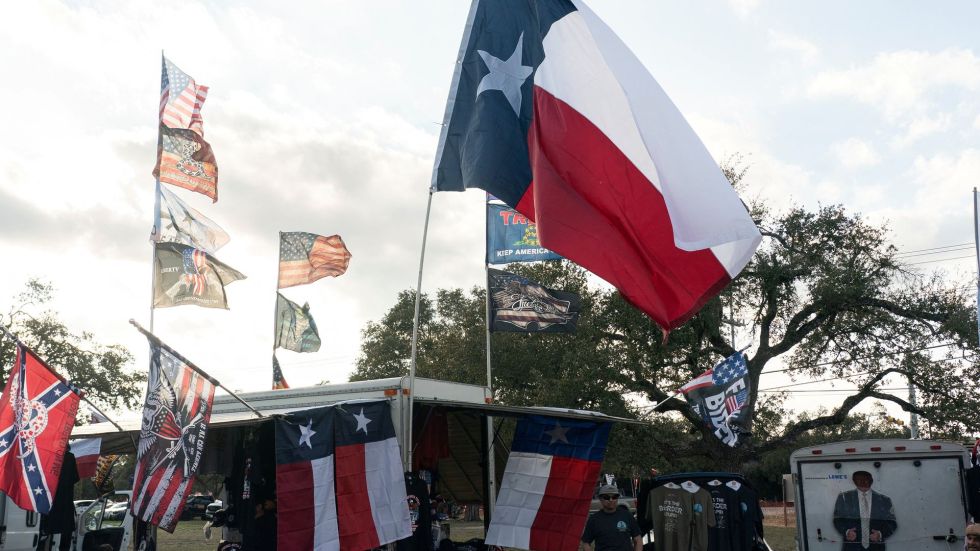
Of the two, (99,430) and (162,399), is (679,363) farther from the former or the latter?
(162,399)

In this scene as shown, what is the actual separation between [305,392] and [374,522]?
200 centimetres

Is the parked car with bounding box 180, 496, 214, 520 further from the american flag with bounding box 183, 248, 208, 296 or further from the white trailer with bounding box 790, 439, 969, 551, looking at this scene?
the white trailer with bounding box 790, 439, 969, 551

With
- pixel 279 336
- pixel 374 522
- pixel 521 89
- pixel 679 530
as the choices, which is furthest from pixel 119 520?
pixel 521 89

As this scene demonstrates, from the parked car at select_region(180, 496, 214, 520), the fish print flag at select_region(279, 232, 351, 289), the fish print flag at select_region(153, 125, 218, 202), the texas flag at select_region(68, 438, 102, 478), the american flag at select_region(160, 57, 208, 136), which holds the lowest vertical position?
the parked car at select_region(180, 496, 214, 520)

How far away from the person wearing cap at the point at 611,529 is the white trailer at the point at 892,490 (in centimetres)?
266

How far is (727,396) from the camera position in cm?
1467

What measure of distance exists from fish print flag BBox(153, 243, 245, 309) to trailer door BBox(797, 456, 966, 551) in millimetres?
9267

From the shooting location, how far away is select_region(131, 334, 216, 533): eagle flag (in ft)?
27.6

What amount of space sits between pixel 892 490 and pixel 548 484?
4.07m

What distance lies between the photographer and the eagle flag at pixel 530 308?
43.0 feet

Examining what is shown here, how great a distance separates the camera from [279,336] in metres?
18.3

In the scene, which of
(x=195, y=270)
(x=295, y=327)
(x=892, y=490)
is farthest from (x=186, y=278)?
(x=892, y=490)

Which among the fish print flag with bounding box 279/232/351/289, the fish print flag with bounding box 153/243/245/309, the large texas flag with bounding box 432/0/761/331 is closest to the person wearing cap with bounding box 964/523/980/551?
the large texas flag with bounding box 432/0/761/331

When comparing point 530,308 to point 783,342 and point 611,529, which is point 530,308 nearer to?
point 611,529
